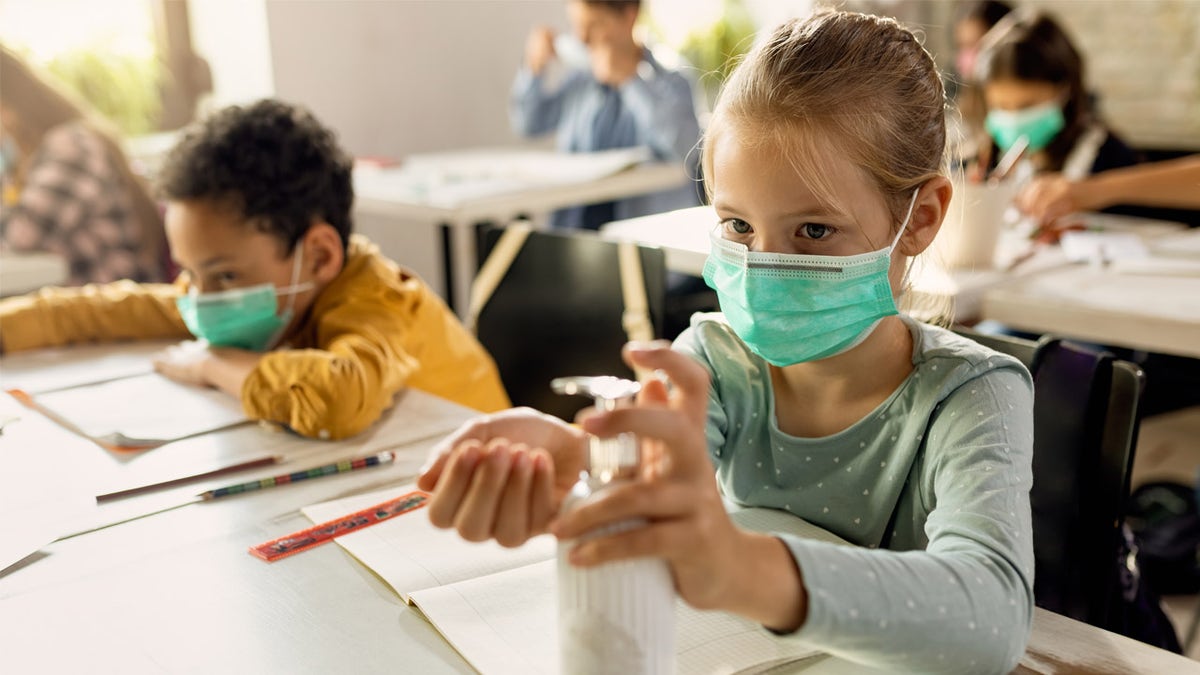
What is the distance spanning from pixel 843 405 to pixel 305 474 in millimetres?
563

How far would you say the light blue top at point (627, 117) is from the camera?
11.2ft

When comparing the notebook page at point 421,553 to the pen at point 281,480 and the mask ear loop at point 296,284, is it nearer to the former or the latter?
the pen at point 281,480

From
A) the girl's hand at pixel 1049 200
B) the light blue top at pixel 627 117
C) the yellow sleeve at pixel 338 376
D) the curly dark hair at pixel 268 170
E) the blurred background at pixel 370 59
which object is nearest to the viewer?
the yellow sleeve at pixel 338 376

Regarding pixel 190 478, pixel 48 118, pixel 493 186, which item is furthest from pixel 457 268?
pixel 190 478

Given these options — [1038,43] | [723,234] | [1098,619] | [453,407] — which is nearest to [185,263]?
[453,407]

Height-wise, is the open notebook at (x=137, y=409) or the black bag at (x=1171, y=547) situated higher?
the open notebook at (x=137, y=409)

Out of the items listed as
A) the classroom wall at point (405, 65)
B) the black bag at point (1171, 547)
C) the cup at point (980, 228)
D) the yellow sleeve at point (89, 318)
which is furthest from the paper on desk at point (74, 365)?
the classroom wall at point (405, 65)

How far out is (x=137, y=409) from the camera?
1.37 metres

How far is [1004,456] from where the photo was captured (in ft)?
2.76

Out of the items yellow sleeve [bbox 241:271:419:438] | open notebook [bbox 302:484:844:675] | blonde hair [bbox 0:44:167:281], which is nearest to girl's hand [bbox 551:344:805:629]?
open notebook [bbox 302:484:844:675]

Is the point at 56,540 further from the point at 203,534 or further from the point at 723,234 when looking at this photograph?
the point at 723,234

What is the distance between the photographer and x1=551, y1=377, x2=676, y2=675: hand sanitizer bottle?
58 cm

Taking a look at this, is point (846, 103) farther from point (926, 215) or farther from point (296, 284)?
point (296, 284)

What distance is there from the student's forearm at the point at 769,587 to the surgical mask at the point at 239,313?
3.49 ft
